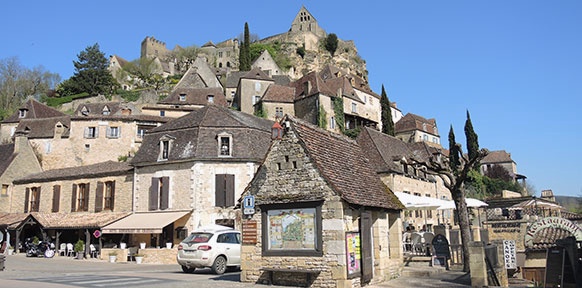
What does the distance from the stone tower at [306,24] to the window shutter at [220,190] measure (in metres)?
82.4

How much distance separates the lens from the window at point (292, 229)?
1339 cm

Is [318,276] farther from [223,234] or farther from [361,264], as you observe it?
[223,234]

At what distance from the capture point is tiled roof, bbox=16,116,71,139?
1933 inches

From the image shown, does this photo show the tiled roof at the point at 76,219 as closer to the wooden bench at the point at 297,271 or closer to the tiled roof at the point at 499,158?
the wooden bench at the point at 297,271

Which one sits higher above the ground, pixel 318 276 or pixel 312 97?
pixel 312 97

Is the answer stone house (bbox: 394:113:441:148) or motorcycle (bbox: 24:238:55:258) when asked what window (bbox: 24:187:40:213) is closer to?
motorcycle (bbox: 24:238:55:258)

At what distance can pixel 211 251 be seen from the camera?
58.5ft

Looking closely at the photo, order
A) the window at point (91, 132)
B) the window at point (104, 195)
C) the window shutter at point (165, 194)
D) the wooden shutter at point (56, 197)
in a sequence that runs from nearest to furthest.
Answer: the window shutter at point (165, 194) < the window at point (104, 195) < the wooden shutter at point (56, 197) < the window at point (91, 132)

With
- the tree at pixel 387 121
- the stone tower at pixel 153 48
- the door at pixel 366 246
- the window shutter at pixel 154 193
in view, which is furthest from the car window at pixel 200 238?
the stone tower at pixel 153 48

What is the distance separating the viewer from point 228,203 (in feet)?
93.2

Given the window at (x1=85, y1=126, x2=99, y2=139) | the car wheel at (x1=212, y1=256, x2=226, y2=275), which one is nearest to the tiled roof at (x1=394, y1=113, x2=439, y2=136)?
the window at (x1=85, y1=126, x2=99, y2=139)

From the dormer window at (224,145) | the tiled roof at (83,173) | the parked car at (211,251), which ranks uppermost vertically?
the dormer window at (224,145)

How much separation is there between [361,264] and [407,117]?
65.7 meters

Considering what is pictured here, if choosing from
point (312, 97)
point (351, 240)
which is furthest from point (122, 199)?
point (312, 97)
